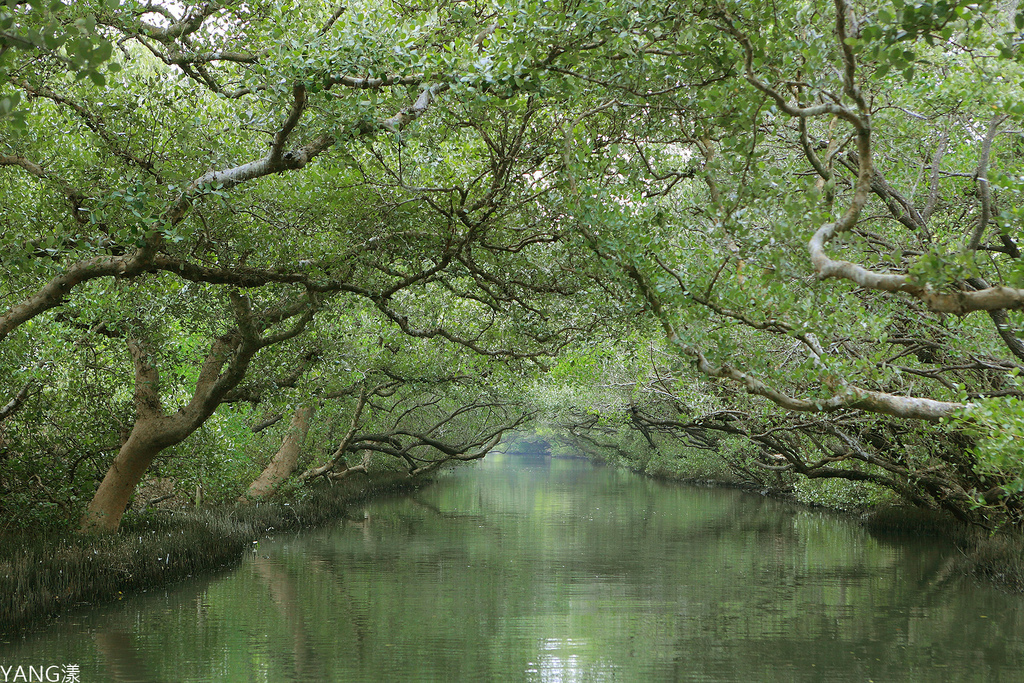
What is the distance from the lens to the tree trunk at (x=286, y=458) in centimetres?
2164

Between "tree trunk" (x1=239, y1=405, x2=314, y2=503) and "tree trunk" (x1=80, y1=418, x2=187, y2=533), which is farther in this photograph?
"tree trunk" (x1=239, y1=405, x2=314, y2=503)

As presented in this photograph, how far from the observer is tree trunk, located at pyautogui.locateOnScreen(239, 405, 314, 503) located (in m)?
21.6

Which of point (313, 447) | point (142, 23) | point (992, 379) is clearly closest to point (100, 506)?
point (142, 23)

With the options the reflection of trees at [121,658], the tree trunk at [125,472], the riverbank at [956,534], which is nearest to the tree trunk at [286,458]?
the tree trunk at [125,472]

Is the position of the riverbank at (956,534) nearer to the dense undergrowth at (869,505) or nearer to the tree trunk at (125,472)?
the dense undergrowth at (869,505)

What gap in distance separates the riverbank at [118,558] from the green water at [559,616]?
34cm

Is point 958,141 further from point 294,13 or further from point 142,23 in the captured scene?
point 142,23

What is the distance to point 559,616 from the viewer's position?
11.7 meters

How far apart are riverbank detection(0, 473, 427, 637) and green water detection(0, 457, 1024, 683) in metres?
0.34

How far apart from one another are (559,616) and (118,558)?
22.1 ft

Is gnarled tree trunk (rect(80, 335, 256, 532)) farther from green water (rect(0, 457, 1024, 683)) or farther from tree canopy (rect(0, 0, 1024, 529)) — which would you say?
green water (rect(0, 457, 1024, 683))

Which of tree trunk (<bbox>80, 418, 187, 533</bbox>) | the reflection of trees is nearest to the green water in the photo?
the reflection of trees

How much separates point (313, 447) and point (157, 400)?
35.4 feet

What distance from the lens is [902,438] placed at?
16578 millimetres
